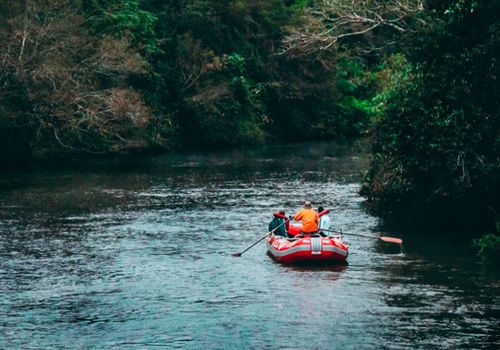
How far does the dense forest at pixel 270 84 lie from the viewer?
109ft

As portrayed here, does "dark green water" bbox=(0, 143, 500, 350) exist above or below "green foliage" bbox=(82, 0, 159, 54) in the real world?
below

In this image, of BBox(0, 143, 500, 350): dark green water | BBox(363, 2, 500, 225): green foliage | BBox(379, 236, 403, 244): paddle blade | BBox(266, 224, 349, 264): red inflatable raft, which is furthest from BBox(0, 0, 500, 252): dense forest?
BBox(266, 224, 349, 264): red inflatable raft

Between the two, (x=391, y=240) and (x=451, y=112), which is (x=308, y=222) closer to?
(x=391, y=240)

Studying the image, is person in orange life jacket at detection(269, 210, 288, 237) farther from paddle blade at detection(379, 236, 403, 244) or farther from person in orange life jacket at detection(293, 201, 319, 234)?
paddle blade at detection(379, 236, 403, 244)

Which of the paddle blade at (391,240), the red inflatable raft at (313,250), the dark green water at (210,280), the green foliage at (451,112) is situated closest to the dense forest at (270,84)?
the green foliage at (451,112)

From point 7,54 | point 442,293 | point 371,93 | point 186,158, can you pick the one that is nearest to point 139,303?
point 442,293

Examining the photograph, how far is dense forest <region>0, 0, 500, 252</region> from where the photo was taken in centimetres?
3312

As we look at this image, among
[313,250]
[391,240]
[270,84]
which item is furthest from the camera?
[270,84]

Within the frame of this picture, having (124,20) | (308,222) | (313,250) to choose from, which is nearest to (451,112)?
(308,222)

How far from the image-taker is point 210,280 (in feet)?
95.2

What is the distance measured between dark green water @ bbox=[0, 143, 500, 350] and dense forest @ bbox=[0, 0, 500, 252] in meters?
2.80

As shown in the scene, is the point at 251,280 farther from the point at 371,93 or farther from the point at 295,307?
the point at 371,93

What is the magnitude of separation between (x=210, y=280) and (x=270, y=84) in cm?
4764

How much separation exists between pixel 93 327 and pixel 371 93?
2360 inches
